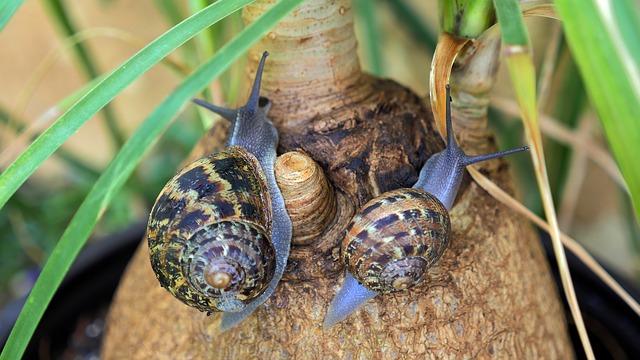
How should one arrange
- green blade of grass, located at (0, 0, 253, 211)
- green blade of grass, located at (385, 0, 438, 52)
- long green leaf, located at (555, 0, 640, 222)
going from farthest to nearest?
green blade of grass, located at (385, 0, 438, 52)
green blade of grass, located at (0, 0, 253, 211)
long green leaf, located at (555, 0, 640, 222)

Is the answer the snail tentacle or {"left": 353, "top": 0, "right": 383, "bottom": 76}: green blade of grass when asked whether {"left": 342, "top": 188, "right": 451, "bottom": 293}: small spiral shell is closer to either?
the snail tentacle

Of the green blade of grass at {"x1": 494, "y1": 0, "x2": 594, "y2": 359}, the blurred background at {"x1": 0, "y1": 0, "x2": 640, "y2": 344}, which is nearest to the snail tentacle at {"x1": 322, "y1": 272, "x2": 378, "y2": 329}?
the green blade of grass at {"x1": 494, "y1": 0, "x2": 594, "y2": 359}

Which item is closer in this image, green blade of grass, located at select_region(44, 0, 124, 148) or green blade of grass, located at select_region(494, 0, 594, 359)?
green blade of grass, located at select_region(494, 0, 594, 359)

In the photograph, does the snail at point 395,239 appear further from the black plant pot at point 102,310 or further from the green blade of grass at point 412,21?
the green blade of grass at point 412,21

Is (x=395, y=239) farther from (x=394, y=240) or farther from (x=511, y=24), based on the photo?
(x=511, y=24)

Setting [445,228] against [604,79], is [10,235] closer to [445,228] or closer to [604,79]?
[445,228]
